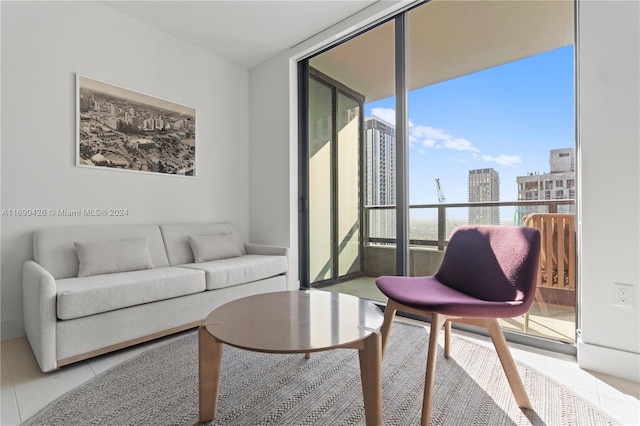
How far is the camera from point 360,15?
2.80 meters

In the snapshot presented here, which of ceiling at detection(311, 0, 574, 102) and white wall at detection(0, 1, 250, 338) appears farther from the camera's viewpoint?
white wall at detection(0, 1, 250, 338)

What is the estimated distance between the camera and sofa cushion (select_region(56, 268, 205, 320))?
69.4 inches

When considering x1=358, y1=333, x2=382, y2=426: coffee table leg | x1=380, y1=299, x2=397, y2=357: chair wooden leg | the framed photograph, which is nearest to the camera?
x1=358, y1=333, x2=382, y2=426: coffee table leg

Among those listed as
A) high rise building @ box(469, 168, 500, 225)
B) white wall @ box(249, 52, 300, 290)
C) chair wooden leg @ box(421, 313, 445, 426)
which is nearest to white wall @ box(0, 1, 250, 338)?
white wall @ box(249, 52, 300, 290)

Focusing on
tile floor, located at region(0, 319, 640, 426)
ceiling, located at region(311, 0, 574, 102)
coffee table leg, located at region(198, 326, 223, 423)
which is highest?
ceiling, located at region(311, 0, 574, 102)

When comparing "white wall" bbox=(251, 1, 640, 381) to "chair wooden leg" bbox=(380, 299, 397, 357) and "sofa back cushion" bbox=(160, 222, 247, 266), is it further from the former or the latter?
"sofa back cushion" bbox=(160, 222, 247, 266)

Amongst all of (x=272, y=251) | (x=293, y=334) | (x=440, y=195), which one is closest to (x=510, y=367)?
(x=293, y=334)

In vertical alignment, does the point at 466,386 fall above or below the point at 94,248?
below

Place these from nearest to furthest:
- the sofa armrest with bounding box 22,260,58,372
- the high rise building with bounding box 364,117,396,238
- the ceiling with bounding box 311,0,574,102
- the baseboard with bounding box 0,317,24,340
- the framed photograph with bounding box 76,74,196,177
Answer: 1. the sofa armrest with bounding box 22,260,58,372
2. the ceiling with bounding box 311,0,574,102
3. the baseboard with bounding box 0,317,24,340
4. the framed photograph with bounding box 76,74,196,177
5. the high rise building with bounding box 364,117,396,238

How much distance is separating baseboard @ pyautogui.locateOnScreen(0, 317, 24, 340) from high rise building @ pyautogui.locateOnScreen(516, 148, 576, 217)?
3.65 m

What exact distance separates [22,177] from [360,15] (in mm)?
2969

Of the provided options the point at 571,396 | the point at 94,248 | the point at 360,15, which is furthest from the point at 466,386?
the point at 360,15

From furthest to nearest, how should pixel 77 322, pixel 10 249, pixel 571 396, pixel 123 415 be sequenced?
pixel 10 249
pixel 77 322
pixel 571 396
pixel 123 415

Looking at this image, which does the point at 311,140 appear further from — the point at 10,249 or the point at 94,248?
the point at 10,249
